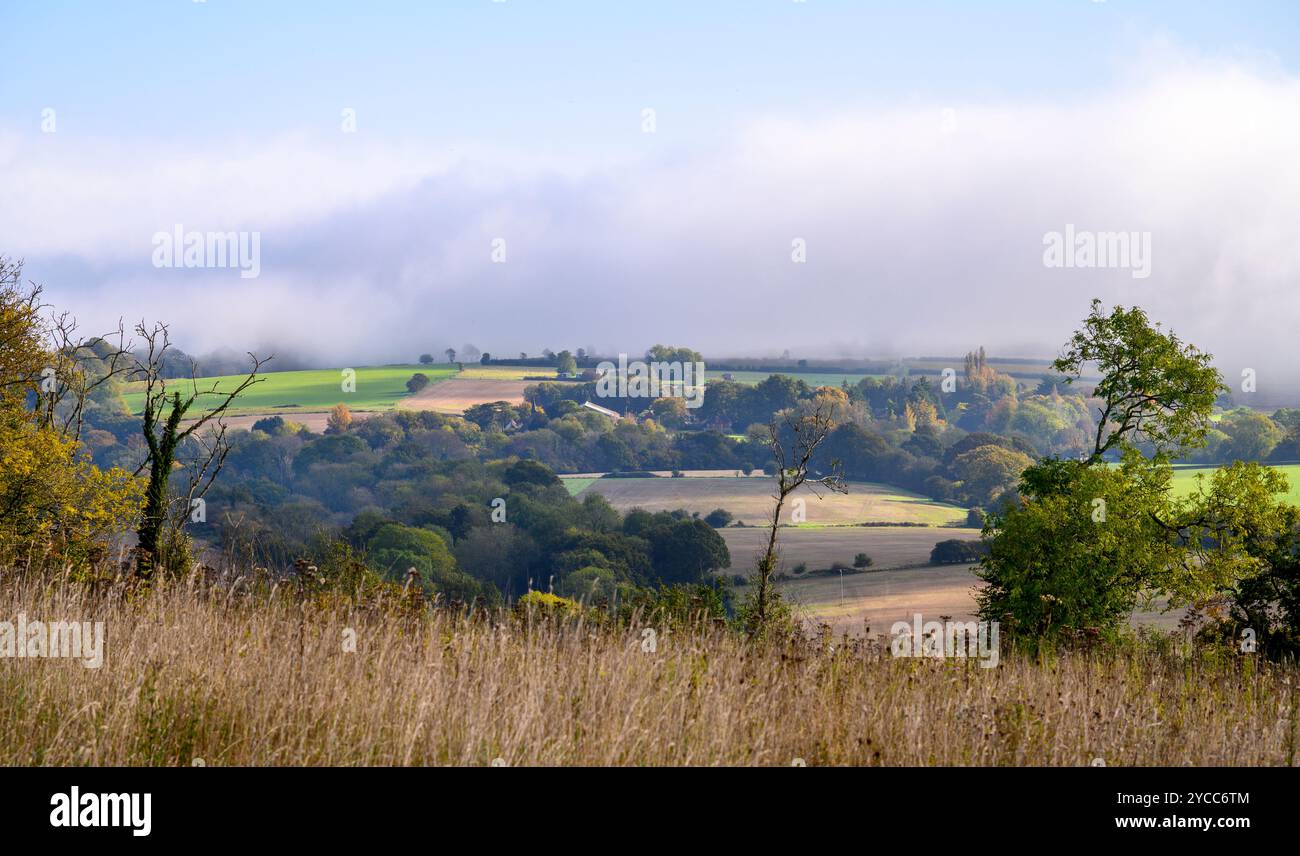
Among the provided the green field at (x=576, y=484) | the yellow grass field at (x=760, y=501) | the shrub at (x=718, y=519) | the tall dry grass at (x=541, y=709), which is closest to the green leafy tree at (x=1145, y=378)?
the tall dry grass at (x=541, y=709)

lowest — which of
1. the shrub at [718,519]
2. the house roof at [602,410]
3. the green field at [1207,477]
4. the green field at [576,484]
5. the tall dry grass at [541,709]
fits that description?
the shrub at [718,519]

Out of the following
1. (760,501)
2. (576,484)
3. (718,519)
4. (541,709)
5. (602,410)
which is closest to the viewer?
(541,709)

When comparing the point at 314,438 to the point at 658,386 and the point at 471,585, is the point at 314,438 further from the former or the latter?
the point at 471,585

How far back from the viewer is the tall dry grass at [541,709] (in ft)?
20.9

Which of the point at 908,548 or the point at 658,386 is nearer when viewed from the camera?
the point at 908,548

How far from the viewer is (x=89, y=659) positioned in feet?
23.8

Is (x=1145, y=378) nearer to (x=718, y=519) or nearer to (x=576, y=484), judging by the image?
A: (x=718, y=519)

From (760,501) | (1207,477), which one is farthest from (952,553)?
(760,501)

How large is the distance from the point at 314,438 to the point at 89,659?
15708cm

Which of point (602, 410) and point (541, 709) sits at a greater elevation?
point (541, 709)

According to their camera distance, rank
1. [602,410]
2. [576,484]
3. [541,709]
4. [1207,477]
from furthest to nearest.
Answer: [602,410]
[576,484]
[1207,477]
[541,709]

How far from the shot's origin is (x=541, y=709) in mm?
6867

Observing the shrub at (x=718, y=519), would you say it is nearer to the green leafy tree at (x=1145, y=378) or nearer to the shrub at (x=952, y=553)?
the shrub at (x=952, y=553)
